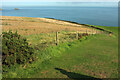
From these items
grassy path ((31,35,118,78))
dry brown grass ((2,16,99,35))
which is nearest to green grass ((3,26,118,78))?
grassy path ((31,35,118,78))

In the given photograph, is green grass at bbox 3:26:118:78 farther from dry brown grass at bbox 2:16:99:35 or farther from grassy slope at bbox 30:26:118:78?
→ dry brown grass at bbox 2:16:99:35

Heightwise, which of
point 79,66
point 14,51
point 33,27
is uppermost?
point 33,27

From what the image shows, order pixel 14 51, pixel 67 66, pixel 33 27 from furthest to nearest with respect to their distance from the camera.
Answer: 1. pixel 33 27
2. pixel 67 66
3. pixel 14 51

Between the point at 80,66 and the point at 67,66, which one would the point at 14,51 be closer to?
the point at 67,66

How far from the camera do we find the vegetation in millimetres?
9562

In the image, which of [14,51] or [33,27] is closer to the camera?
[14,51]

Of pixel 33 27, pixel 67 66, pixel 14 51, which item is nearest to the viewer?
pixel 14 51

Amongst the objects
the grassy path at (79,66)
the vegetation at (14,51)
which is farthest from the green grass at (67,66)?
the vegetation at (14,51)

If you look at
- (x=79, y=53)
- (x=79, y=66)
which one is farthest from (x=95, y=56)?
(x=79, y=66)

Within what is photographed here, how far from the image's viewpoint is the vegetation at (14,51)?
9.56m

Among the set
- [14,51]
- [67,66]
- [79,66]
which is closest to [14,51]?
[14,51]

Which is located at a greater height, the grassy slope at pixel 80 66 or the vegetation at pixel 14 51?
the vegetation at pixel 14 51

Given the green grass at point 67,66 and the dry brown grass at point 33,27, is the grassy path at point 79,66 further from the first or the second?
the dry brown grass at point 33,27

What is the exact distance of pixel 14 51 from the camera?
993 centimetres
